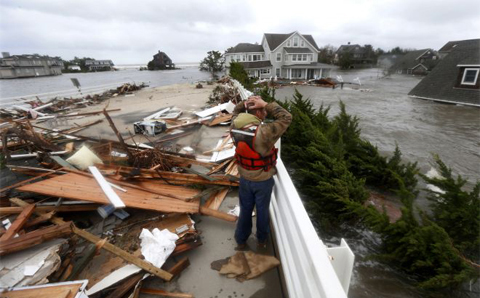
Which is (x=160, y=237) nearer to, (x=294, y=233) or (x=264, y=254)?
(x=264, y=254)

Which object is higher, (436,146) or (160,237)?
(160,237)

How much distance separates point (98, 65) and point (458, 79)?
104976 millimetres

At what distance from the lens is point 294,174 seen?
Answer: 6023 mm

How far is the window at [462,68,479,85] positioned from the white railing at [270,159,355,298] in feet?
80.9

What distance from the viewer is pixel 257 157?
234cm

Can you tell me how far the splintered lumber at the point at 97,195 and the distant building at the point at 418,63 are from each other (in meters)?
68.0

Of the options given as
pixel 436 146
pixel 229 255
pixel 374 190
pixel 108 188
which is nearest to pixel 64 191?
pixel 108 188

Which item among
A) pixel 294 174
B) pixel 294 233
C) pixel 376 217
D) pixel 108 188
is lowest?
pixel 294 174

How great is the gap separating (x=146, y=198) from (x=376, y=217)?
3.63m

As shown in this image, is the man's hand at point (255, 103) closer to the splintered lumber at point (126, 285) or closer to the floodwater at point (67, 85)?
the splintered lumber at point (126, 285)

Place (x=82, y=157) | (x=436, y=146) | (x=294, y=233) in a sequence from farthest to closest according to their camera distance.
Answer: (x=436, y=146) < (x=82, y=157) < (x=294, y=233)

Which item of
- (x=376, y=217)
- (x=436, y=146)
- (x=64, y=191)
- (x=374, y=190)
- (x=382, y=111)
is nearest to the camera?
(x=64, y=191)

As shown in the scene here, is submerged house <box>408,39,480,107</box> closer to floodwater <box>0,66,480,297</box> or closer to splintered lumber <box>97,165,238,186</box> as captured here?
floodwater <box>0,66,480,297</box>

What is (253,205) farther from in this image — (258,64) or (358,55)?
(358,55)
